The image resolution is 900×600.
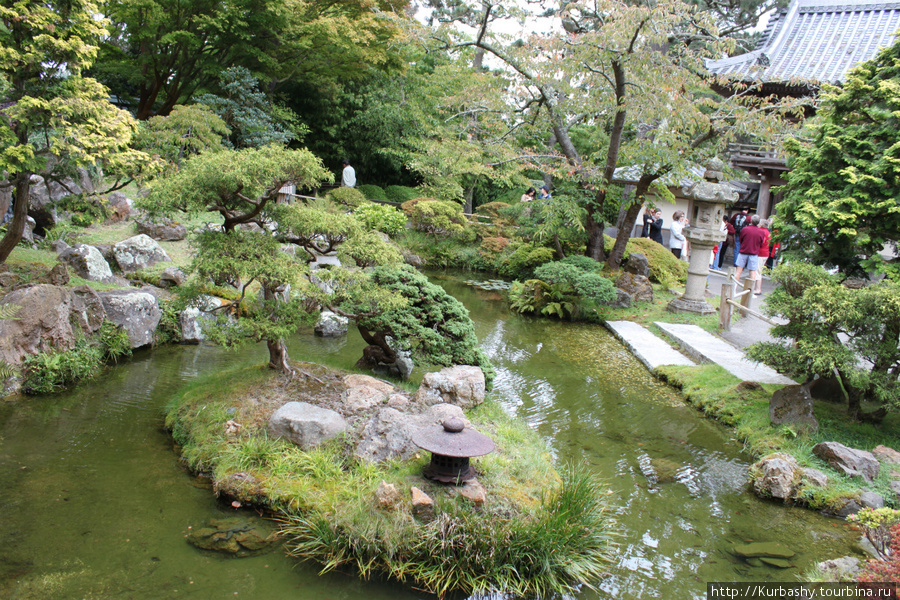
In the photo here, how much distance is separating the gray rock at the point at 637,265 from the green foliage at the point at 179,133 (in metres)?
10.6

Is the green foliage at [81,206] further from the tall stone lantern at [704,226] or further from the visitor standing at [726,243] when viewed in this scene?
the visitor standing at [726,243]

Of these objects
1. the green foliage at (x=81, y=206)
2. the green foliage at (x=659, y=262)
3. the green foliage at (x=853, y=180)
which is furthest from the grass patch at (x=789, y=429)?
the green foliage at (x=81, y=206)

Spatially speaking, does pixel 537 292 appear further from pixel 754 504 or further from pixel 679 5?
pixel 754 504

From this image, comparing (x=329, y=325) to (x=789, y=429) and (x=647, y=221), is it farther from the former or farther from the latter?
(x=647, y=221)

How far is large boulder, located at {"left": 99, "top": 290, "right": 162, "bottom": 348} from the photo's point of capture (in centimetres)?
830

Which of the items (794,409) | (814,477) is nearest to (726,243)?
(794,409)

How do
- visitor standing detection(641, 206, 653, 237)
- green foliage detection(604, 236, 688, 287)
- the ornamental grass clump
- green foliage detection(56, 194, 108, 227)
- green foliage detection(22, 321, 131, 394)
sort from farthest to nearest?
visitor standing detection(641, 206, 653, 237) < green foliage detection(604, 236, 688, 287) < green foliage detection(56, 194, 108, 227) < green foliage detection(22, 321, 131, 394) < the ornamental grass clump

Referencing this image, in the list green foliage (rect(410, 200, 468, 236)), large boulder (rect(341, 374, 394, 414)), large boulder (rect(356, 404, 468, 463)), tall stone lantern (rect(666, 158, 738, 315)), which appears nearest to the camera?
large boulder (rect(356, 404, 468, 463))

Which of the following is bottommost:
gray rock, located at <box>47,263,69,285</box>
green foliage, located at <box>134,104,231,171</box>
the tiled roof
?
gray rock, located at <box>47,263,69,285</box>

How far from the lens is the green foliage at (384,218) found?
18375mm

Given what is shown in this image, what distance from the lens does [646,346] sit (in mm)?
10344

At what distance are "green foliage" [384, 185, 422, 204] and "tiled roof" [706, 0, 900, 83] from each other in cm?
1225

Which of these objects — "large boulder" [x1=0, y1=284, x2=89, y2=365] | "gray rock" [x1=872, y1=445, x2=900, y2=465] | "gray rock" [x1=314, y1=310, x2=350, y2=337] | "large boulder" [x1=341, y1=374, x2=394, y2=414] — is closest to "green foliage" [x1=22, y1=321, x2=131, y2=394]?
"large boulder" [x1=0, y1=284, x2=89, y2=365]

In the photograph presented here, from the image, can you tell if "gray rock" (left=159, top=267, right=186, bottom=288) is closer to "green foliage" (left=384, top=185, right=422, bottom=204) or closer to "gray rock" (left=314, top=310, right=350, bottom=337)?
"gray rock" (left=314, top=310, right=350, bottom=337)
